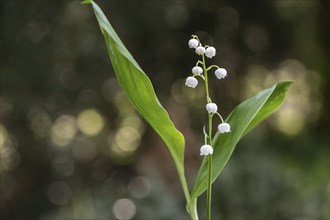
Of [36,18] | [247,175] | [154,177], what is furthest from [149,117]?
[36,18]

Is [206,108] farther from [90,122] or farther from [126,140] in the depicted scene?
[126,140]

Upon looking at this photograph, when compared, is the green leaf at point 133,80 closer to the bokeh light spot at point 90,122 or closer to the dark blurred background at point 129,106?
the dark blurred background at point 129,106

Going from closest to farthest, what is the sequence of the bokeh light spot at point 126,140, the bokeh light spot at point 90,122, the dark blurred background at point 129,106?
1. the dark blurred background at point 129,106
2. the bokeh light spot at point 90,122
3. the bokeh light spot at point 126,140

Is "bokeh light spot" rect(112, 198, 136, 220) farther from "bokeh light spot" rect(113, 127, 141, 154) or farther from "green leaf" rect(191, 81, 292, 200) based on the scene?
"green leaf" rect(191, 81, 292, 200)

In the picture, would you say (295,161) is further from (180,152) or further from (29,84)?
(180,152)

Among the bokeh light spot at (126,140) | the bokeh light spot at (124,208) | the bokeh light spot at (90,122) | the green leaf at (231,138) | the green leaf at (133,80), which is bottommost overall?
the bokeh light spot at (124,208)

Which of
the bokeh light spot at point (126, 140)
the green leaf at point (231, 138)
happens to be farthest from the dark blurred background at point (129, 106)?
the green leaf at point (231, 138)

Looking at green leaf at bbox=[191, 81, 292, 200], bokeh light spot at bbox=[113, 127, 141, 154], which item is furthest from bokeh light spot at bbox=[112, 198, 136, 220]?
green leaf at bbox=[191, 81, 292, 200]
